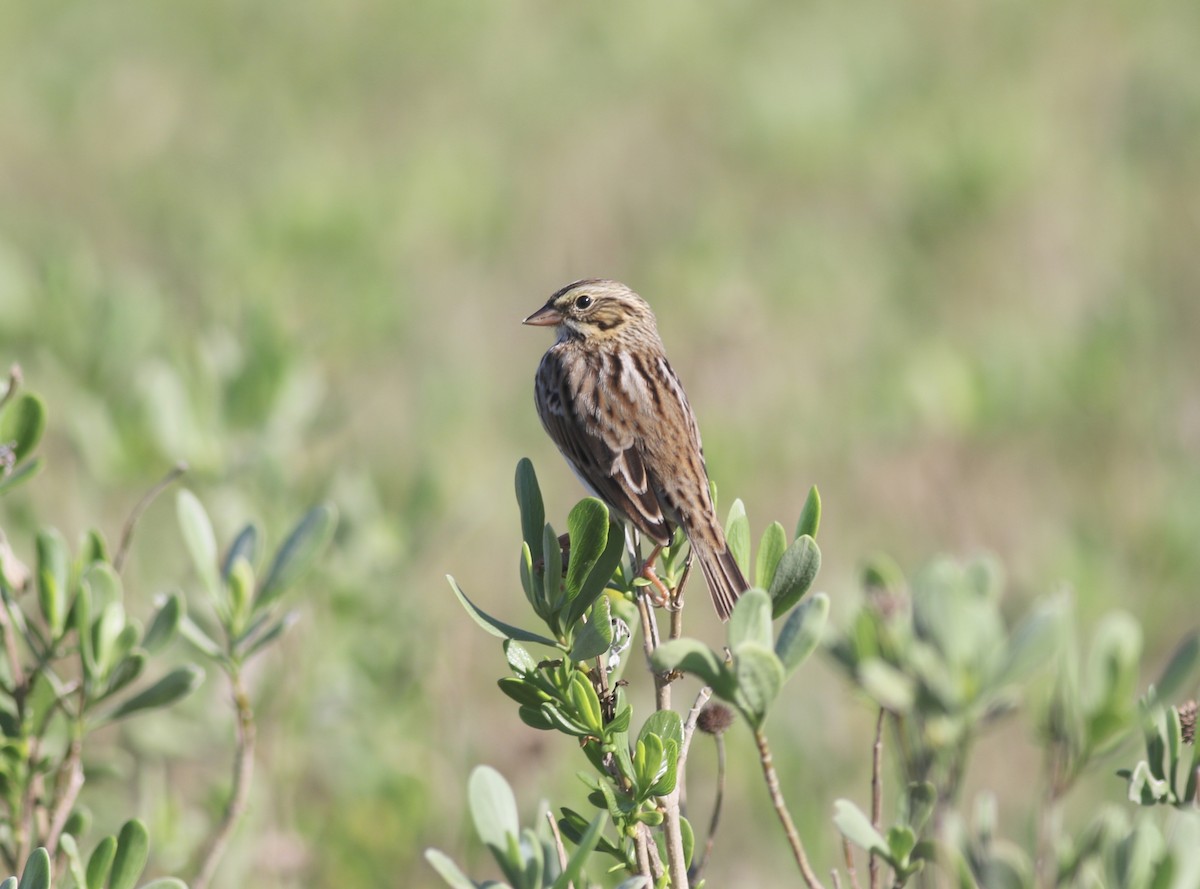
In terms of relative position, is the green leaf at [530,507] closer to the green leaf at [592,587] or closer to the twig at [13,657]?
the green leaf at [592,587]

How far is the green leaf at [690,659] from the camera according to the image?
66.2 inches

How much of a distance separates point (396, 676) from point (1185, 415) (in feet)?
11.9

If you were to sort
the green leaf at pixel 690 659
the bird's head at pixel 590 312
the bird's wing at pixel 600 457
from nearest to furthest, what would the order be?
the green leaf at pixel 690 659 < the bird's wing at pixel 600 457 < the bird's head at pixel 590 312

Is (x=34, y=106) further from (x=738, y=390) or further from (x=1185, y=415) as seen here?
(x=1185, y=415)

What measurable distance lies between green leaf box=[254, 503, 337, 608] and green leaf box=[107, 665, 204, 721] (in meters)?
0.18

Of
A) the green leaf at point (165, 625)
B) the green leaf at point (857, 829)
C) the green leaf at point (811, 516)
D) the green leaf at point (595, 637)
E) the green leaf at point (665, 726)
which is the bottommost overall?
the green leaf at point (857, 829)

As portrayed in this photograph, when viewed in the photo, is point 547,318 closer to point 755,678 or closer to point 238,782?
point 238,782

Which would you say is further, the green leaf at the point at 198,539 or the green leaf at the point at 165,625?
the green leaf at the point at 198,539

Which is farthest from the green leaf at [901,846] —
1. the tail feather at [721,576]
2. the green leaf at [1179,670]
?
the tail feather at [721,576]

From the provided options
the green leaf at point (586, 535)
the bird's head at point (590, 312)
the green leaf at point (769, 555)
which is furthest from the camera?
the bird's head at point (590, 312)

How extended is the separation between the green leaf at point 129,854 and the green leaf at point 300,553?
0.60 metres

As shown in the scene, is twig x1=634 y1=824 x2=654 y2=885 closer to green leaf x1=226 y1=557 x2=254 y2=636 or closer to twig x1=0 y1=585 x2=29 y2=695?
green leaf x1=226 y1=557 x2=254 y2=636

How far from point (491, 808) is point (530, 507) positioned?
0.41 m

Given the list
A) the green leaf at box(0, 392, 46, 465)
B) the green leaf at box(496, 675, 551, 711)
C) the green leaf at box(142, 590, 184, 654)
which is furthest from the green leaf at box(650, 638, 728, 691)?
the green leaf at box(0, 392, 46, 465)
